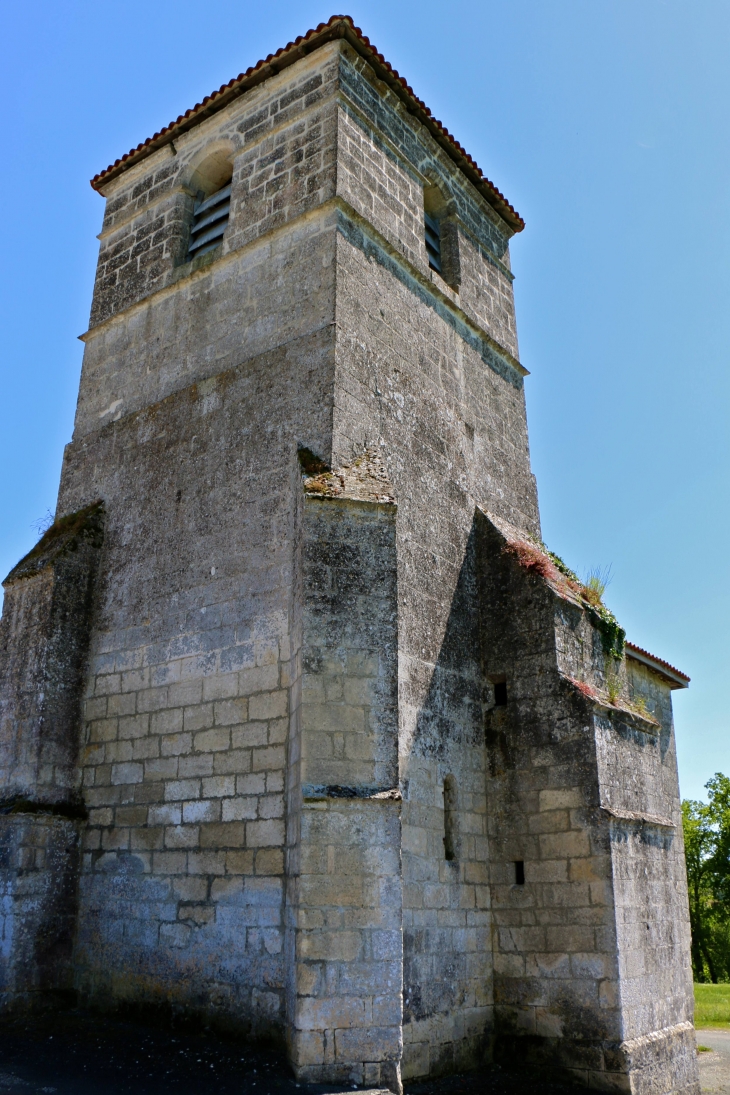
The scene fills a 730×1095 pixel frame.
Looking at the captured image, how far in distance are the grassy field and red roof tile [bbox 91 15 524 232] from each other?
41.7 ft

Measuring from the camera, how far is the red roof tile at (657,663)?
406 inches

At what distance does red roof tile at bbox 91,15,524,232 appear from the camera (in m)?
9.45

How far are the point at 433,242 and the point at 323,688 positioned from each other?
6.96m

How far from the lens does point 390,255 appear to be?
916 centimetres

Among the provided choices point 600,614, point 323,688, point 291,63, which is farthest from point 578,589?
point 291,63

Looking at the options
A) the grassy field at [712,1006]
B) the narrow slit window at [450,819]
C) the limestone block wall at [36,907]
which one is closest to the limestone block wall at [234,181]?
the narrow slit window at [450,819]

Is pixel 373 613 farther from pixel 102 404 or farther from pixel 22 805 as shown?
pixel 102 404

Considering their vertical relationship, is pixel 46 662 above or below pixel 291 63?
below

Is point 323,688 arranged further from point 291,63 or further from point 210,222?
point 291,63

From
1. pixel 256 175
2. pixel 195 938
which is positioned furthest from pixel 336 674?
Answer: pixel 256 175

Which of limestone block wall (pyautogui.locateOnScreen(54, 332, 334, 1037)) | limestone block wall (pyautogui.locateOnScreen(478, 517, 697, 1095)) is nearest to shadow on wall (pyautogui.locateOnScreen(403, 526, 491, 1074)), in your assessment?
limestone block wall (pyautogui.locateOnScreen(478, 517, 697, 1095))

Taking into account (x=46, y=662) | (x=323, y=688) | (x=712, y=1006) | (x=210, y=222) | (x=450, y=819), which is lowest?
(x=712, y=1006)

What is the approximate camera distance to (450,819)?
7680 mm

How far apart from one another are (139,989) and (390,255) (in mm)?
7349
